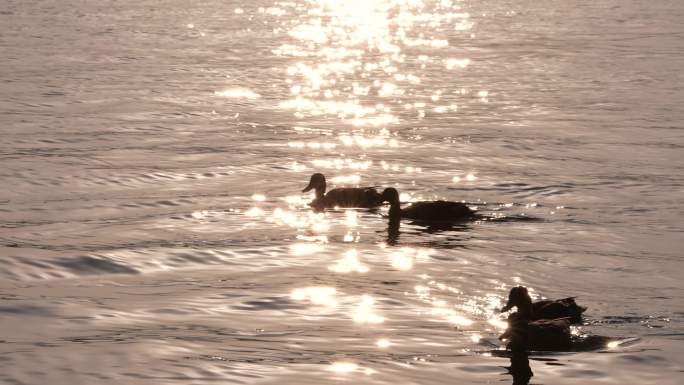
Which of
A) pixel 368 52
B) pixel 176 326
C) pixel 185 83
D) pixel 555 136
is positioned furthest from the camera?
pixel 368 52

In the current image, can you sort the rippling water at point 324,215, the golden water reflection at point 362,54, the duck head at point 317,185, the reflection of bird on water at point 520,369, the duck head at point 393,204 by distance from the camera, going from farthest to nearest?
the golden water reflection at point 362,54, the duck head at point 317,185, the duck head at point 393,204, the rippling water at point 324,215, the reflection of bird on water at point 520,369

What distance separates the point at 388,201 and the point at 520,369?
28.7ft

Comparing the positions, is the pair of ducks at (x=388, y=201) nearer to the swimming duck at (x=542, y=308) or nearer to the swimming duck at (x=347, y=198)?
the swimming duck at (x=347, y=198)

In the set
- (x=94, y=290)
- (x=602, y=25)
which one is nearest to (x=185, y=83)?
(x=94, y=290)

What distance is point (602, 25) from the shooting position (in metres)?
64.8

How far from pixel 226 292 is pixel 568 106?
21.3m

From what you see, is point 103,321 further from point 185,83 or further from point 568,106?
point 185,83

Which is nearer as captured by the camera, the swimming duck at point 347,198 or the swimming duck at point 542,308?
the swimming duck at point 542,308

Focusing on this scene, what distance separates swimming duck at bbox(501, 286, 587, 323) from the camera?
47.4 ft

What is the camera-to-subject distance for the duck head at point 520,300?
47.6ft

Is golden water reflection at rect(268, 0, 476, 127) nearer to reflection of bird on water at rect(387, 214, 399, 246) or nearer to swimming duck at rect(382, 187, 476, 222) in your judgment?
swimming duck at rect(382, 187, 476, 222)

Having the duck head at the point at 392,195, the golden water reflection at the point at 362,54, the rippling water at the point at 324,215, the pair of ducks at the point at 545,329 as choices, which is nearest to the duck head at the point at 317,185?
the rippling water at the point at 324,215

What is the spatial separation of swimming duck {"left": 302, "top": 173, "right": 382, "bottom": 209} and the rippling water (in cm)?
28

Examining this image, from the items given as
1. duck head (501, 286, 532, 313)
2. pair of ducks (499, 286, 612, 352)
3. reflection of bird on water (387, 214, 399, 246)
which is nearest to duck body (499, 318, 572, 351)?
pair of ducks (499, 286, 612, 352)
